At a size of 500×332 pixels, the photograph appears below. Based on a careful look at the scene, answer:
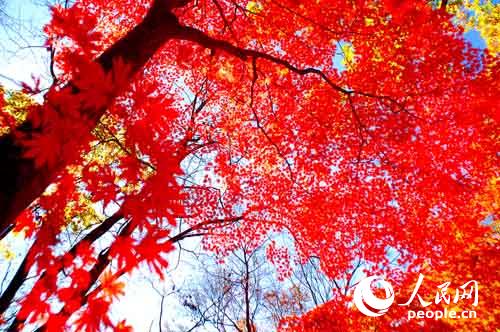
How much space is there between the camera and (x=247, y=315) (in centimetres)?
1531

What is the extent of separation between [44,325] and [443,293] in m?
11.1

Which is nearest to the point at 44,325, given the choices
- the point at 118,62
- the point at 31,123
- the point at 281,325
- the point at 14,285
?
the point at 14,285

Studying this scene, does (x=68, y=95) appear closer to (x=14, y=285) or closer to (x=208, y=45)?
(x=208, y=45)

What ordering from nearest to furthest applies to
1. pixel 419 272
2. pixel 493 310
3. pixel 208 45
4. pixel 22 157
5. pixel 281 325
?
pixel 22 157, pixel 208 45, pixel 493 310, pixel 419 272, pixel 281 325

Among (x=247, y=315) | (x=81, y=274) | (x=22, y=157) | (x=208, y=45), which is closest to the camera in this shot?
(x=22, y=157)

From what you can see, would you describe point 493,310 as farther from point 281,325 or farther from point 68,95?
point 68,95

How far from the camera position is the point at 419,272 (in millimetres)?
11531

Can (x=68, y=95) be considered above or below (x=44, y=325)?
above

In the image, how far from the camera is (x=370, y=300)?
42.3 ft

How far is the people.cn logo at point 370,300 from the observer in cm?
1253

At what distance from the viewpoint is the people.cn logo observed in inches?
493

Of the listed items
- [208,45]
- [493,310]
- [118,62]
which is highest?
[493,310]

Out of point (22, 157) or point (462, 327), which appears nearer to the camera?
point (22, 157)

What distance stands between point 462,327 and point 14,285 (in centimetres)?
1248
